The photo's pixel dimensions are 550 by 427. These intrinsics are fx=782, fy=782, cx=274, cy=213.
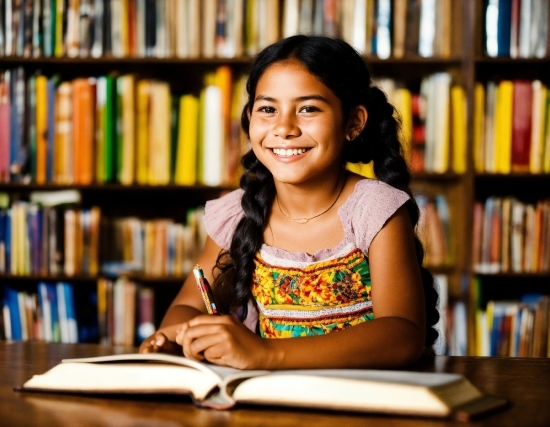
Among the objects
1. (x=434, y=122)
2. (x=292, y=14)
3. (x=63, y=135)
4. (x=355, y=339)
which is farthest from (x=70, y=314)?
(x=355, y=339)

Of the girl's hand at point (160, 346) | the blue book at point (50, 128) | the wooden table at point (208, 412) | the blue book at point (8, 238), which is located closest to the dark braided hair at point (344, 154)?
the girl's hand at point (160, 346)

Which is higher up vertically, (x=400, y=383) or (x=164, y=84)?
(x=164, y=84)

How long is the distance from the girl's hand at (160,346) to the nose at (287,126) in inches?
14.8

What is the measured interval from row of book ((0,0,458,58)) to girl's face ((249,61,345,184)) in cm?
119

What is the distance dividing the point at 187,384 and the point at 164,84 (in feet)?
5.82

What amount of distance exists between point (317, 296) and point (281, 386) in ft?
1.75

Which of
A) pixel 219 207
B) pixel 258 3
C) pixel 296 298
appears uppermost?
pixel 258 3

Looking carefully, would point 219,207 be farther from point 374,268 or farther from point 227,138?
point 227,138

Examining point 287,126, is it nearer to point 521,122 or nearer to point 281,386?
point 281,386

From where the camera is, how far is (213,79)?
2.62 m

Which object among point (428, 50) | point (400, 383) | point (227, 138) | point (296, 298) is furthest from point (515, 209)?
point (400, 383)

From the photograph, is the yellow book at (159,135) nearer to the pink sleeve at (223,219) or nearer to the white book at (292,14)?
the white book at (292,14)

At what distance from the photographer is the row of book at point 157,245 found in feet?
8.37

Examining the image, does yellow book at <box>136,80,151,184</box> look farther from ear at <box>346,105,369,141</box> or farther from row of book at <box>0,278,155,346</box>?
ear at <box>346,105,369,141</box>
